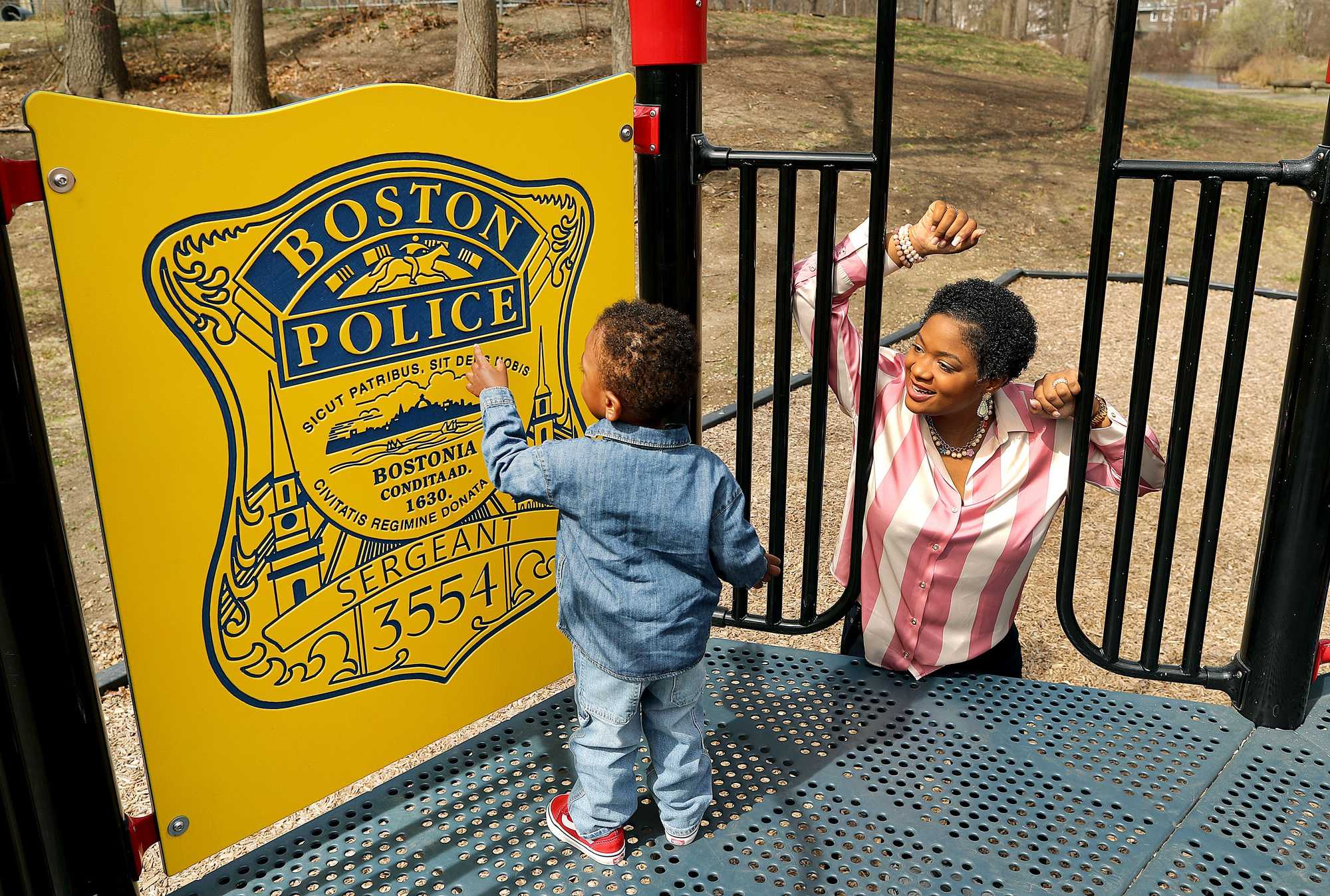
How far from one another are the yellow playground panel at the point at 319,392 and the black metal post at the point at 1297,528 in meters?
1.32

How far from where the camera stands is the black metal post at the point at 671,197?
7.58ft

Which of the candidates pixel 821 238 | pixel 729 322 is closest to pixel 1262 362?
pixel 729 322

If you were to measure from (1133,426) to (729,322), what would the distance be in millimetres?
5531

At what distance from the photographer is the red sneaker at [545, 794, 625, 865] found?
1.96m

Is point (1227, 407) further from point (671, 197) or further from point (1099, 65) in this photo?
point (1099, 65)

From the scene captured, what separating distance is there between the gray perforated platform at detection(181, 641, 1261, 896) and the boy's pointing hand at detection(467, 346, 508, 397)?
2.46ft

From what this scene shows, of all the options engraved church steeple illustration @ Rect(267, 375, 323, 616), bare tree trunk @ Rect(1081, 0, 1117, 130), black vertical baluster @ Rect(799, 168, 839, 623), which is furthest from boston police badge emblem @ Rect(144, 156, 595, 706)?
bare tree trunk @ Rect(1081, 0, 1117, 130)

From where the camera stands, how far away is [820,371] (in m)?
2.45

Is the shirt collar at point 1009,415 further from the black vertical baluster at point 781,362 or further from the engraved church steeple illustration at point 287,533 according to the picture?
the engraved church steeple illustration at point 287,533

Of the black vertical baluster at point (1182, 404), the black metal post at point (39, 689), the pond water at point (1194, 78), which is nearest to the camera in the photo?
the black metal post at point (39, 689)

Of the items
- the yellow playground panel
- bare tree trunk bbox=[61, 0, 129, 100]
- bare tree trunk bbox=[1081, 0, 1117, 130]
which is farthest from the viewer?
bare tree trunk bbox=[1081, 0, 1117, 130]

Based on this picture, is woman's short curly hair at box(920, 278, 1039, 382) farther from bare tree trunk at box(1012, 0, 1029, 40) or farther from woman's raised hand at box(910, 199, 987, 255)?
bare tree trunk at box(1012, 0, 1029, 40)

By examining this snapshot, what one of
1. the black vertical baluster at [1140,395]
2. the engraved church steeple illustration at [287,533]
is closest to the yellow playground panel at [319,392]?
the engraved church steeple illustration at [287,533]

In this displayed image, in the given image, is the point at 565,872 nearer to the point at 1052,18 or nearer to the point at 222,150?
the point at 222,150
